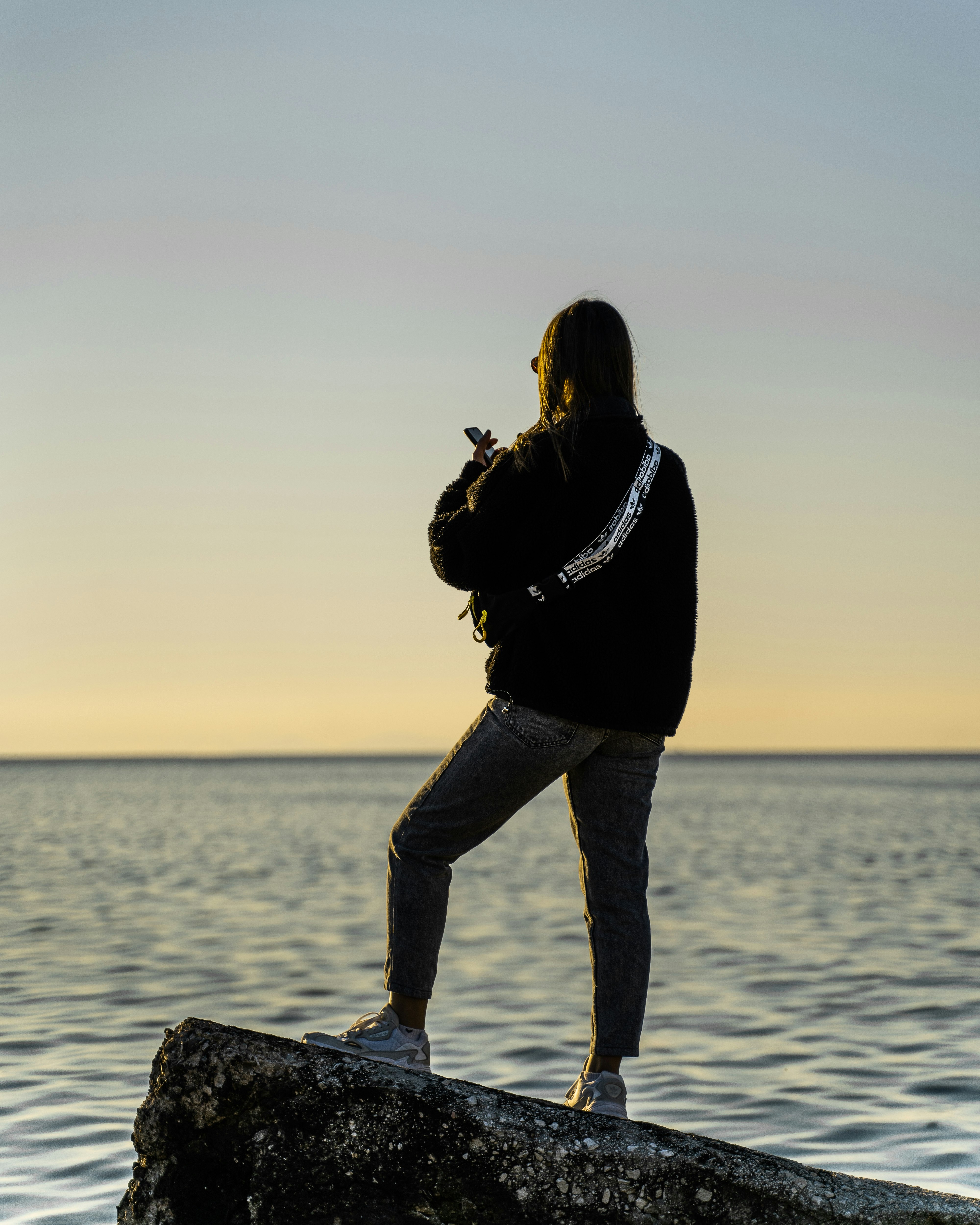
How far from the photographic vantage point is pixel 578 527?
326 centimetres

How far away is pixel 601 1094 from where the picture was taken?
10.8 ft

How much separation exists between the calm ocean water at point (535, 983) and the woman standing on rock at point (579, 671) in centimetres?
201

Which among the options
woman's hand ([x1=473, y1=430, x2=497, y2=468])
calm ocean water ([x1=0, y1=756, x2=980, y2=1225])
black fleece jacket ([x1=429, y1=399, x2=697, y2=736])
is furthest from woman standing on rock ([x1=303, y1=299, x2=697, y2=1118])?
calm ocean water ([x1=0, y1=756, x2=980, y2=1225])

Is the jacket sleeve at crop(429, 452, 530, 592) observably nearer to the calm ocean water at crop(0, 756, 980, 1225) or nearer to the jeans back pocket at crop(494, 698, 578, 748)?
the jeans back pocket at crop(494, 698, 578, 748)

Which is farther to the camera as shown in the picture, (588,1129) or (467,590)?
(467,590)

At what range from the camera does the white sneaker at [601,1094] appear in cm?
326

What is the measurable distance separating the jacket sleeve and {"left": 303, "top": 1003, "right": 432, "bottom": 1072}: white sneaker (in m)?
1.15

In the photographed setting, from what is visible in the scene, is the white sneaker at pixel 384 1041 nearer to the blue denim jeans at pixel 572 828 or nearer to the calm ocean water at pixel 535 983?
the blue denim jeans at pixel 572 828

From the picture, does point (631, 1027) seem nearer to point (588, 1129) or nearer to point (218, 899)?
point (588, 1129)

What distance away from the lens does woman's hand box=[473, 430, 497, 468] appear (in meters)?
3.56

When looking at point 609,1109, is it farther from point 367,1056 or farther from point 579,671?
point 579,671

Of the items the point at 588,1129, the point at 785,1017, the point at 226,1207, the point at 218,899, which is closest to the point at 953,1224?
the point at 588,1129

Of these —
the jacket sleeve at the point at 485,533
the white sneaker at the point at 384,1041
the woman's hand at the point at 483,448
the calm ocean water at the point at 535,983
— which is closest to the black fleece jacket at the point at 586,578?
the jacket sleeve at the point at 485,533

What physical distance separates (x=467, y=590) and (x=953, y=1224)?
192cm
